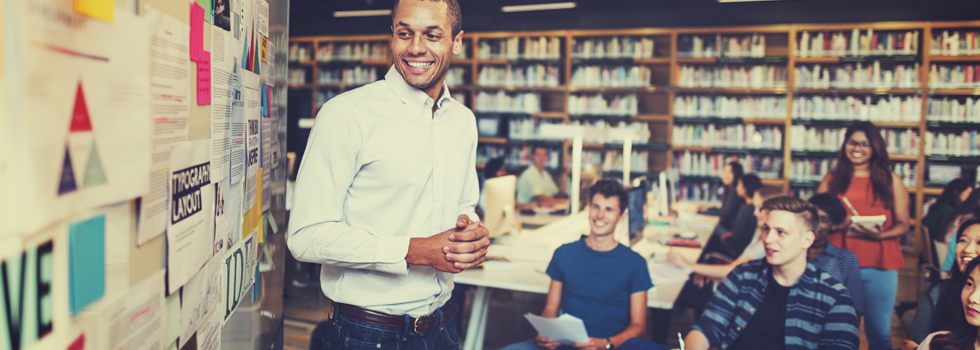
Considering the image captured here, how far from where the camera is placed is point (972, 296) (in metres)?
1.62

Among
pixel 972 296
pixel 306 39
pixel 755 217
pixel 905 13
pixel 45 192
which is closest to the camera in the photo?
pixel 45 192

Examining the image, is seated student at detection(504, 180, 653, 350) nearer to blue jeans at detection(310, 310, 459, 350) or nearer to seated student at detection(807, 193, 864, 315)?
seated student at detection(807, 193, 864, 315)

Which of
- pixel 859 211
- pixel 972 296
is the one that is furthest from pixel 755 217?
pixel 972 296

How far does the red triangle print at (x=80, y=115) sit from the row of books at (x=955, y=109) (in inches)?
292

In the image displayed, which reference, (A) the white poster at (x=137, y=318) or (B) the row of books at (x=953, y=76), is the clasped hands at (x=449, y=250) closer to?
(A) the white poster at (x=137, y=318)

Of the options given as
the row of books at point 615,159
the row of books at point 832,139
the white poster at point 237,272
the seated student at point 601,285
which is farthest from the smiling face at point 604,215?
the row of books at point 832,139

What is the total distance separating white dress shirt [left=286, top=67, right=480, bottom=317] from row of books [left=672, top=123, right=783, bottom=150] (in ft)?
18.9

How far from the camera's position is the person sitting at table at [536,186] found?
5.59 m

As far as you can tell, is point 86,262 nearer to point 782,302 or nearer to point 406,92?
point 406,92

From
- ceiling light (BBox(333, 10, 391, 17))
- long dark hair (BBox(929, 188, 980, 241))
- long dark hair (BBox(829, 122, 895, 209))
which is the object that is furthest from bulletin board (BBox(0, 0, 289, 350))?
ceiling light (BBox(333, 10, 391, 17))

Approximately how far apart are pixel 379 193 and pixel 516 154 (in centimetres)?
613

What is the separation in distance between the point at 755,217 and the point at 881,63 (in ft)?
12.2

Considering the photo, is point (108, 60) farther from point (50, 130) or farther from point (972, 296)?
point (972, 296)

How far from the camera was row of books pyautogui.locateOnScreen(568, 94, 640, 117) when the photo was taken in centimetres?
676
